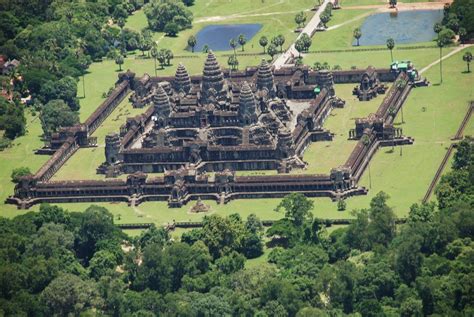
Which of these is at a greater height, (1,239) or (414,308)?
(1,239)

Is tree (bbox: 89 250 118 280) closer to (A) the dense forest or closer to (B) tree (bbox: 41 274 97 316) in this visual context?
(A) the dense forest

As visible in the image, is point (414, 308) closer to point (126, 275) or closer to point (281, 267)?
point (281, 267)

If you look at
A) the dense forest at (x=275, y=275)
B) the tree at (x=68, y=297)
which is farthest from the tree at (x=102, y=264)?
the tree at (x=68, y=297)

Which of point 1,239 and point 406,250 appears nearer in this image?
point 406,250

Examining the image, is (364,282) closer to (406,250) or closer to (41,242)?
(406,250)

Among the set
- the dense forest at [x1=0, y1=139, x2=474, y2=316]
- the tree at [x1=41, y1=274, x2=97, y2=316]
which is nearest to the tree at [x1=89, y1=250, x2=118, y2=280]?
the dense forest at [x1=0, y1=139, x2=474, y2=316]

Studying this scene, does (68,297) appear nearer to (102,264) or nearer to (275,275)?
(102,264)

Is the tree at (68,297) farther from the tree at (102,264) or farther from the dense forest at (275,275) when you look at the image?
the tree at (102,264)

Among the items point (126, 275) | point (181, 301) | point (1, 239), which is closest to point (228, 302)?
point (181, 301)
